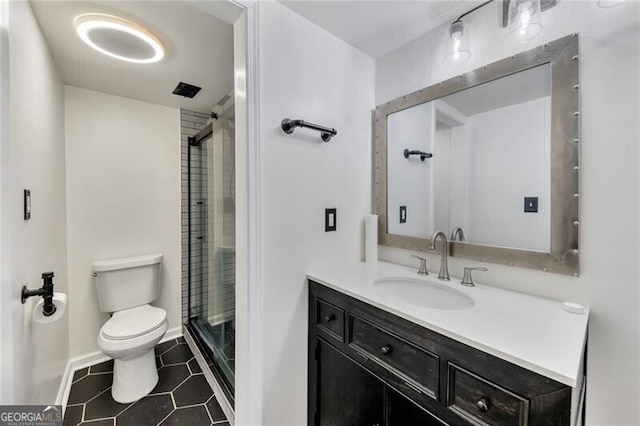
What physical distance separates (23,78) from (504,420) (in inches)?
77.2

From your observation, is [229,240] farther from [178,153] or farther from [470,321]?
[470,321]

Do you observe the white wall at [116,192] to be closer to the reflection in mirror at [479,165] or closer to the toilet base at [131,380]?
the toilet base at [131,380]

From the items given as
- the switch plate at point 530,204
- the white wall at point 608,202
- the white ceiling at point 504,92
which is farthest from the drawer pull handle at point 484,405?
the white ceiling at point 504,92

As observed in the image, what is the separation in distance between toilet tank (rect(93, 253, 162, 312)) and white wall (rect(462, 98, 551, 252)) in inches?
91.4

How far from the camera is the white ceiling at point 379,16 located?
1224mm

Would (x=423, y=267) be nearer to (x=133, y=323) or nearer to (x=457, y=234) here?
(x=457, y=234)

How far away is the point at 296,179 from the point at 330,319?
0.68 metres

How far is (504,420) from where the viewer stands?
2.24 feet

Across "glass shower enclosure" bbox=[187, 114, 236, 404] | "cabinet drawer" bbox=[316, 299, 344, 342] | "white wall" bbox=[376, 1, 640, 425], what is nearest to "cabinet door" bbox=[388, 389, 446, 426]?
"cabinet drawer" bbox=[316, 299, 344, 342]

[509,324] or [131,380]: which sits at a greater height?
[509,324]

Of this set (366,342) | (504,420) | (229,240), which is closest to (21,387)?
(229,240)

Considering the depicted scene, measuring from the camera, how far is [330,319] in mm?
1217

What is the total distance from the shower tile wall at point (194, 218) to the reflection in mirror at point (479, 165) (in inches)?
66.7

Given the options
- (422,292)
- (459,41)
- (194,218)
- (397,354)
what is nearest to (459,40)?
(459,41)
